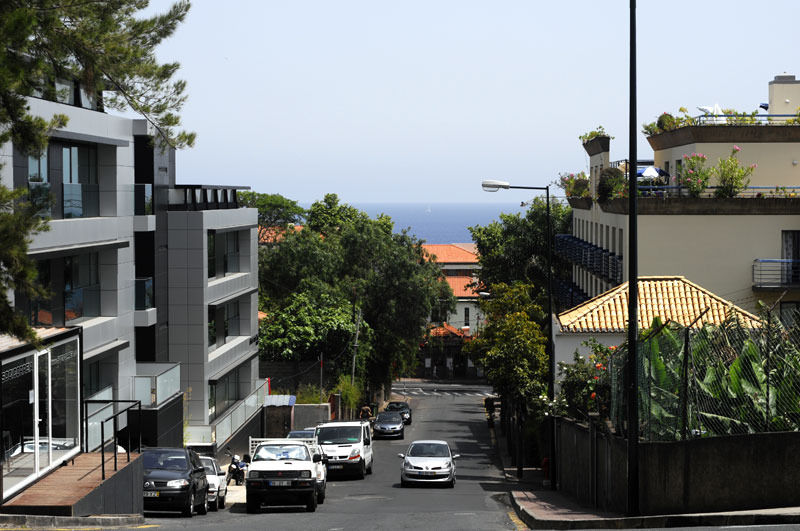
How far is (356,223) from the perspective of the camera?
68.6 metres

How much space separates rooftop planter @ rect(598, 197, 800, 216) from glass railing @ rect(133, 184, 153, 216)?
710 inches

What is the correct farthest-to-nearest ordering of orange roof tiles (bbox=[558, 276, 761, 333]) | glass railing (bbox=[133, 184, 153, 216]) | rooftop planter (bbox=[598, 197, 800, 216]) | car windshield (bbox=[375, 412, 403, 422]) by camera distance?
car windshield (bbox=[375, 412, 403, 422]) < rooftop planter (bbox=[598, 197, 800, 216]) < glass railing (bbox=[133, 184, 153, 216]) < orange roof tiles (bbox=[558, 276, 761, 333])

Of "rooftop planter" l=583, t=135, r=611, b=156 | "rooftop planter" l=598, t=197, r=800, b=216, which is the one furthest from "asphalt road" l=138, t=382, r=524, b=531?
"rooftop planter" l=583, t=135, r=611, b=156

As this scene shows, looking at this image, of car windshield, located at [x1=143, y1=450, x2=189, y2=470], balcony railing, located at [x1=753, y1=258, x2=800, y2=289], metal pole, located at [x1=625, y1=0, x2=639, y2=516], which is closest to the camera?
metal pole, located at [x1=625, y1=0, x2=639, y2=516]

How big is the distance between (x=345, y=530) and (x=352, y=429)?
17124 mm

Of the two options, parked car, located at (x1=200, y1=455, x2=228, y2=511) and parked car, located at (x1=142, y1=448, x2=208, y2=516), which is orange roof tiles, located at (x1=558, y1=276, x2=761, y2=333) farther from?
parked car, located at (x1=142, y1=448, x2=208, y2=516)

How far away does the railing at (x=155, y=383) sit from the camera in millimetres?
31344

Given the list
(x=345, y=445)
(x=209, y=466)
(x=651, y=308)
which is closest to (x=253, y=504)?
(x=209, y=466)

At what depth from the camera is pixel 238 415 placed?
4094cm

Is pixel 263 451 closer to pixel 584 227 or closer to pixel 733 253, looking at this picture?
pixel 733 253

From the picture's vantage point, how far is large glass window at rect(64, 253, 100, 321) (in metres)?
28.5

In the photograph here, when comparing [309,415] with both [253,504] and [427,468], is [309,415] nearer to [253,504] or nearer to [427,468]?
[427,468]

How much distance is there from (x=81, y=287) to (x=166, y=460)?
911cm

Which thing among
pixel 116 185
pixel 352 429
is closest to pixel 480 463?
pixel 352 429
